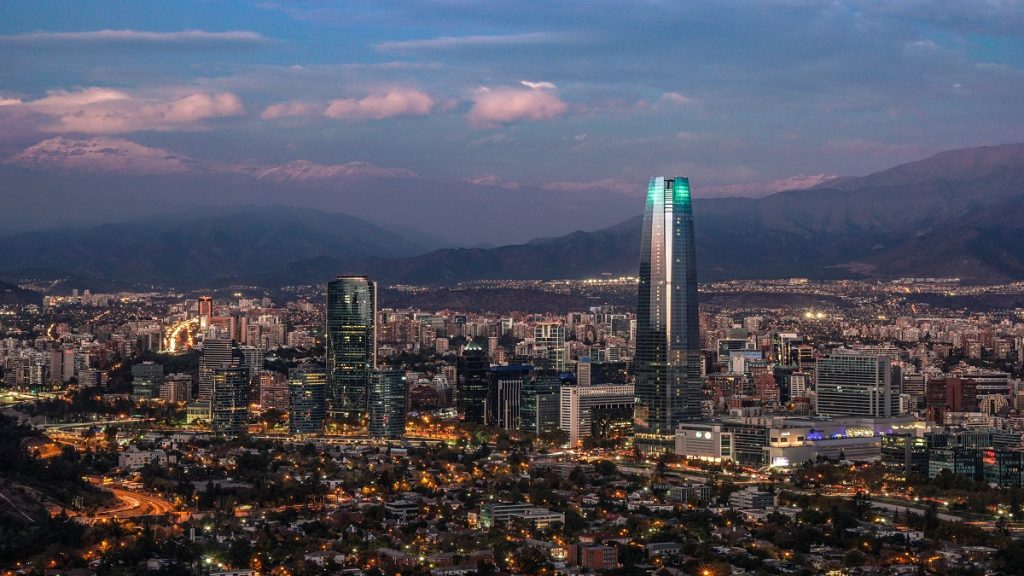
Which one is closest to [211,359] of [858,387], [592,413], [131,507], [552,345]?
[592,413]

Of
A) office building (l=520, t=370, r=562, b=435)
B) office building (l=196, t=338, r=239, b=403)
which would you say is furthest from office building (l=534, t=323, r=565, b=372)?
office building (l=196, t=338, r=239, b=403)

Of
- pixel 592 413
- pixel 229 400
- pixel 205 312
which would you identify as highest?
pixel 205 312

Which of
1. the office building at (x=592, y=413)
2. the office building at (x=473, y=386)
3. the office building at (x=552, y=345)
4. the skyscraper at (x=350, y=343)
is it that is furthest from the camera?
the office building at (x=552, y=345)

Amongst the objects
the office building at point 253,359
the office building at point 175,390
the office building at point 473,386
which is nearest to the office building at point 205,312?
the office building at point 253,359

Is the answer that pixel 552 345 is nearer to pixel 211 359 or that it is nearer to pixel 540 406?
pixel 211 359

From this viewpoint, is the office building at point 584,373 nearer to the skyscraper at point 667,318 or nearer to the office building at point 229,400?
the skyscraper at point 667,318

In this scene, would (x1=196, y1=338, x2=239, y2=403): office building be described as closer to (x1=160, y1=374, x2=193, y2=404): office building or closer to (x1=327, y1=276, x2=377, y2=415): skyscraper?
(x1=160, y1=374, x2=193, y2=404): office building

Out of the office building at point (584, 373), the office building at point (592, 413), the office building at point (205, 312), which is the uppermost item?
the office building at point (205, 312)
